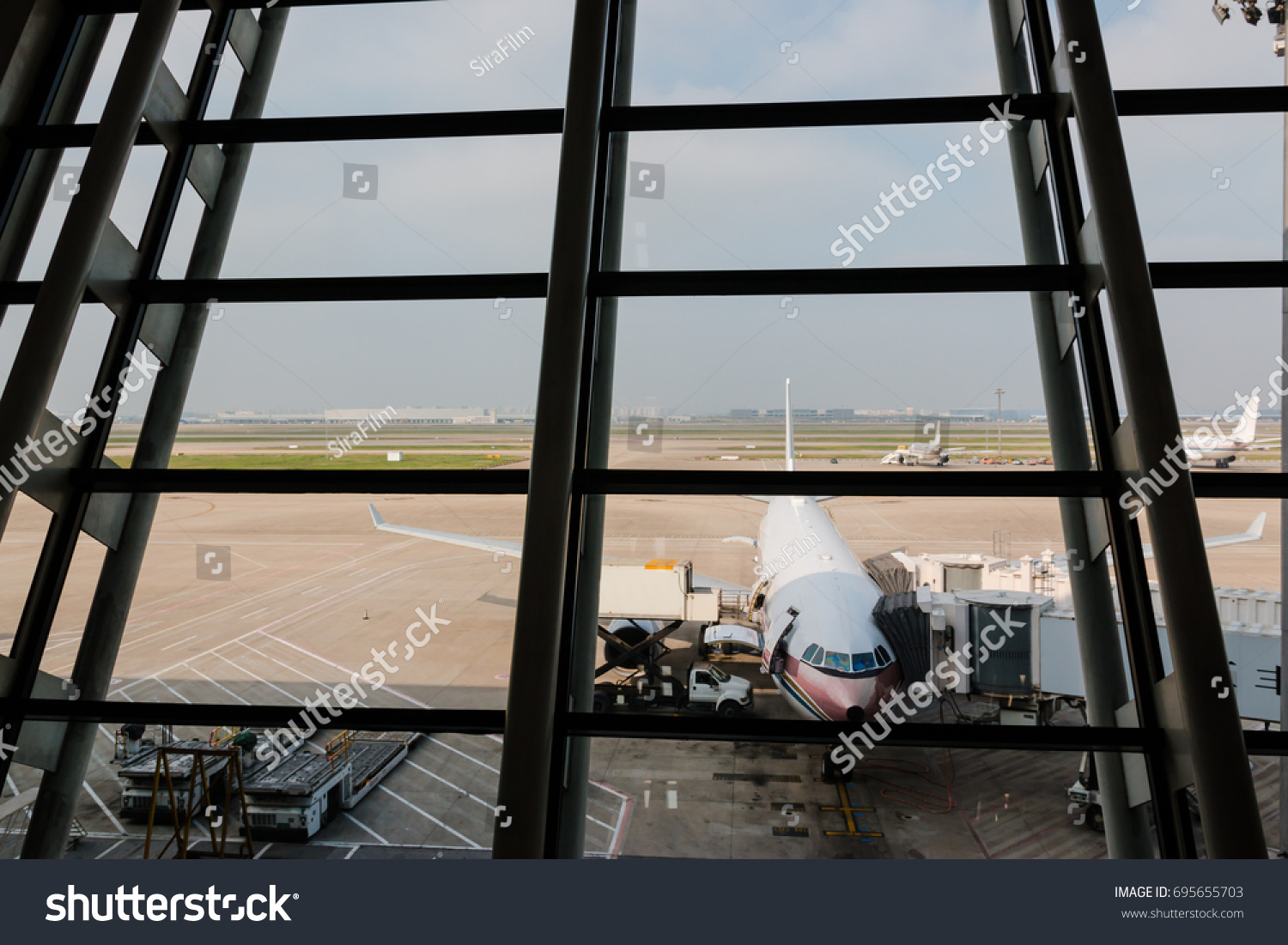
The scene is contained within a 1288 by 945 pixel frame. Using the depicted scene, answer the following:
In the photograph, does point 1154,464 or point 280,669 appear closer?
point 1154,464

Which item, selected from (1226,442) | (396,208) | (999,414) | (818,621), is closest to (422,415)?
(396,208)

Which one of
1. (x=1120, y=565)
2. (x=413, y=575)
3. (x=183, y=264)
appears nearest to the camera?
(x=1120, y=565)

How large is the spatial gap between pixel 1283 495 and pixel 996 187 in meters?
2.15

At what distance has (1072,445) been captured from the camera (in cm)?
362

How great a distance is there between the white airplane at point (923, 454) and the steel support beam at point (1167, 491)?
2.64ft

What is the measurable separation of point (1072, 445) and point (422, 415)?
11.8ft

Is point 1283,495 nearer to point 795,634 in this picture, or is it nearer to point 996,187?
point 996,187

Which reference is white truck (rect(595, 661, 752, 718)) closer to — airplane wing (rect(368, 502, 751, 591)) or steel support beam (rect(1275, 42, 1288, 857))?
airplane wing (rect(368, 502, 751, 591))

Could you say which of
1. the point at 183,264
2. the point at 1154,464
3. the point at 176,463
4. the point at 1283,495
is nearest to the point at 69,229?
the point at 183,264

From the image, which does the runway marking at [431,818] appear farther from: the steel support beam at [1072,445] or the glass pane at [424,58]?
the glass pane at [424,58]

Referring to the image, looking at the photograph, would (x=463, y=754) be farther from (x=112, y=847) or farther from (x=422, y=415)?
(x=422, y=415)

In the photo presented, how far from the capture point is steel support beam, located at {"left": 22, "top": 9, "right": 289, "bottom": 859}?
3.52 m

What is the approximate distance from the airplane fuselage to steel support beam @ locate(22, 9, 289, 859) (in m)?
3.60

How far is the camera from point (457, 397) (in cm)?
401
